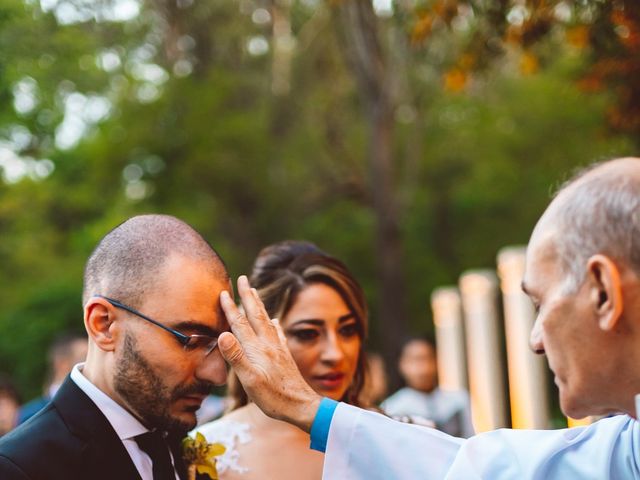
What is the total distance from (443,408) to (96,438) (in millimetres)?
6510

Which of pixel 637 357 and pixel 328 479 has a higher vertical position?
pixel 637 357

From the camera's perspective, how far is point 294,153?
23.5m

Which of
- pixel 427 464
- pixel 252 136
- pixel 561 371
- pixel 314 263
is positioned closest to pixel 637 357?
pixel 561 371

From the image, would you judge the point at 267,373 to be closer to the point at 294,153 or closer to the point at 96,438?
the point at 96,438

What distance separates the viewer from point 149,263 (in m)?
2.81

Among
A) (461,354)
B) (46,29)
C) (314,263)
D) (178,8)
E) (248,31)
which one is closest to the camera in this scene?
(314,263)

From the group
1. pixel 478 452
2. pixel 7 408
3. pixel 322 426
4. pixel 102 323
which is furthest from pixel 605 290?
pixel 7 408

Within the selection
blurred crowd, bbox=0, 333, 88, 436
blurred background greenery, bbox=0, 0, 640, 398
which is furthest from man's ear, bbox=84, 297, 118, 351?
blurred background greenery, bbox=0, 0, 640, 398

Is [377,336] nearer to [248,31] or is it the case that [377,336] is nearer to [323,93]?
[323,93]

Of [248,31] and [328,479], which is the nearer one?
[328,479]

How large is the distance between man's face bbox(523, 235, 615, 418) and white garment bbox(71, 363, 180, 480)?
117 centimetres

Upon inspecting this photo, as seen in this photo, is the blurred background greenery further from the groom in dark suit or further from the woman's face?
the groom in dark suit

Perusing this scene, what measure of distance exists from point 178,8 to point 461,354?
33.4ft

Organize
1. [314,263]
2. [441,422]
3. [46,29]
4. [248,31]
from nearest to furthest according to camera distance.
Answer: [314,263] → [46,29] → [441,422] → [248,31]
